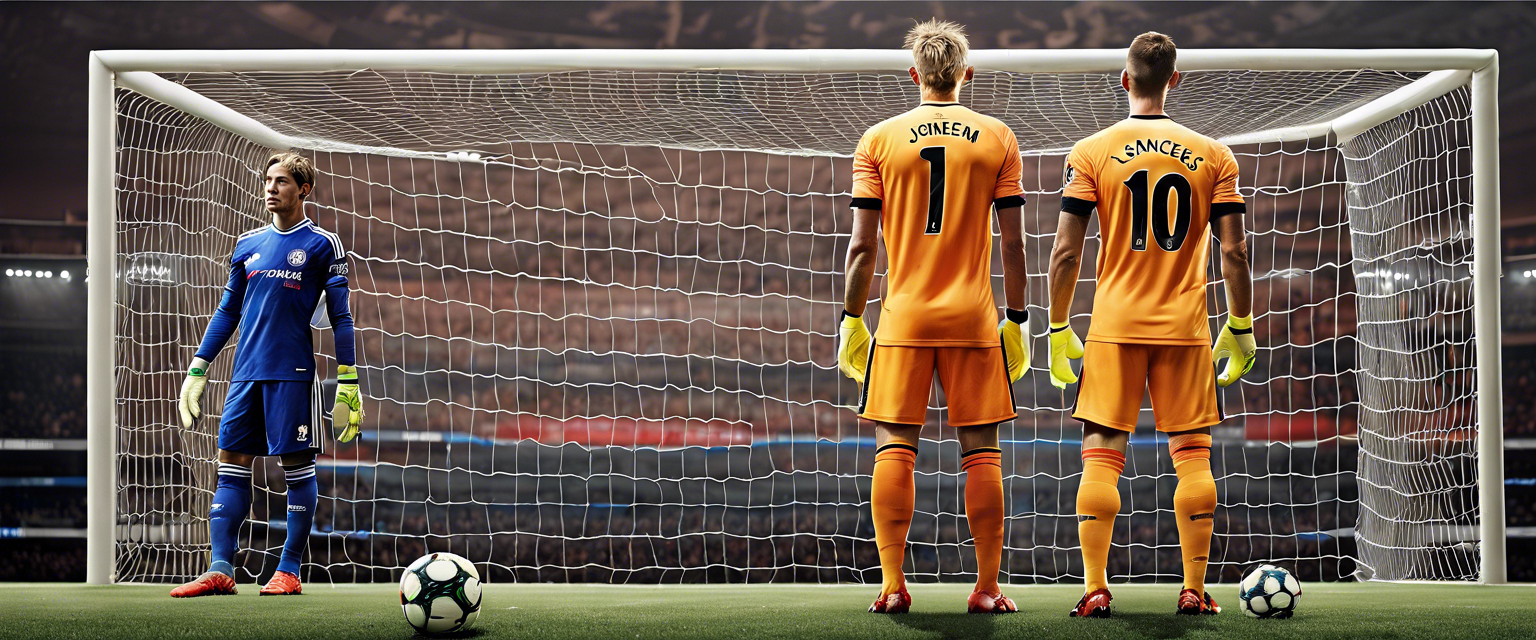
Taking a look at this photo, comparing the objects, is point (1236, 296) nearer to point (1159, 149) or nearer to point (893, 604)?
point (1159, 149)

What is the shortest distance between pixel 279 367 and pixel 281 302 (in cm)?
22

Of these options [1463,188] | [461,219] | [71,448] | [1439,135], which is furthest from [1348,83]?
[71,448]

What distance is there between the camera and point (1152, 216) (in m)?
2.55

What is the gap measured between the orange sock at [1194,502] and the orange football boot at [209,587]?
292cm

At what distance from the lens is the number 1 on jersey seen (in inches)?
99.3

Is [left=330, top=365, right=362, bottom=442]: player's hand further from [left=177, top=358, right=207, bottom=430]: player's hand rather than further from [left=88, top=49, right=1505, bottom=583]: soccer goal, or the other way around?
[left=88, top=49, right=1505, bottom=583]: soccer goal

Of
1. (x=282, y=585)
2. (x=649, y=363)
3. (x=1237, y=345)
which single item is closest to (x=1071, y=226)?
(x=1237, y=345)

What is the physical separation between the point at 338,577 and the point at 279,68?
4840mm

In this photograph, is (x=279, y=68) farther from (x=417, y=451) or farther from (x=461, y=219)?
(x=417, y=451)

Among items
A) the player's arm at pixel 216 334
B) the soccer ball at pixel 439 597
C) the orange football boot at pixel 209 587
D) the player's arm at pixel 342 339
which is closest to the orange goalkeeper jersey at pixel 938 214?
the soccer ball at pixel 439 597

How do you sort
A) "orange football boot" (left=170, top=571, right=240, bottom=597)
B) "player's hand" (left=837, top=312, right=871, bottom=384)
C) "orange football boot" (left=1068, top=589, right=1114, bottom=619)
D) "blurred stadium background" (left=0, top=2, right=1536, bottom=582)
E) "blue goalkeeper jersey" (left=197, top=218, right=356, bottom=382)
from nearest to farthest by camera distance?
"orange football boot" (left=1068, top=589, right=1114, bottom=619), "player's hand" (left=837, top=312, right=871, bottom=384), "orange football boot" (left=170, top=571, right=240, bottom=597), "blue goalkeeper jersey" (left=197, top=218, right=356, bottom=382), "blurred stadium background" (left=0, top=2, right=1536, bottom=582)

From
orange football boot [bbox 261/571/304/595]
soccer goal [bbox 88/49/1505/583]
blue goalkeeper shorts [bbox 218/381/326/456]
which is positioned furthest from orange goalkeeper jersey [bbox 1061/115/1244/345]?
orange football boot [bbox 261/571/304/595]

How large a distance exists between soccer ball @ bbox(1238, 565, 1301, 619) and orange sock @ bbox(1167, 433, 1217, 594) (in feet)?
0.46

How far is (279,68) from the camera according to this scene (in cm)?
415
